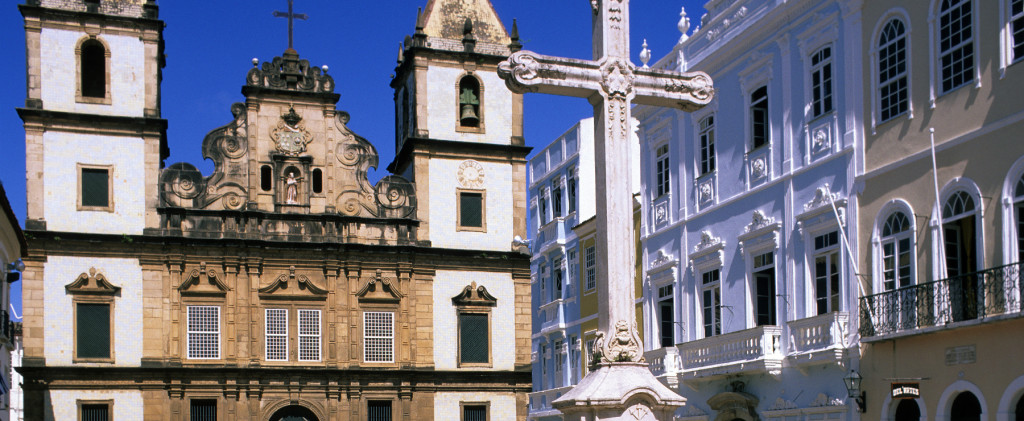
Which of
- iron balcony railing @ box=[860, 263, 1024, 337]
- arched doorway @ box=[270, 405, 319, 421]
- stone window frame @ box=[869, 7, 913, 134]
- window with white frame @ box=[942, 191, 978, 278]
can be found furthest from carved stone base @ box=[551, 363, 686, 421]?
arched doorway @ box=[270, 405, 319, 421]

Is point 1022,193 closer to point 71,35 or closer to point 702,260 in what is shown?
point 702,260

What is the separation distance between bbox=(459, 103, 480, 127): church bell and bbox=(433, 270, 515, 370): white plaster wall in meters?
4.65

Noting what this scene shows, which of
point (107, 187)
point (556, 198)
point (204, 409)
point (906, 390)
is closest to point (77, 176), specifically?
point (107, 187)

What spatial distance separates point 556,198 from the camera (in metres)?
41.1

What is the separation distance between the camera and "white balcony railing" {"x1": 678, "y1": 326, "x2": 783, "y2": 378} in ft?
75.6

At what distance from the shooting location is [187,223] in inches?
1405

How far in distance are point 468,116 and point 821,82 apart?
670 inches

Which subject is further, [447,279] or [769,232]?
[447,279]

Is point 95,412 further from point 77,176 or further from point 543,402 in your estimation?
point 543,402

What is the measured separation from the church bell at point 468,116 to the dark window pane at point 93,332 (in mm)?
11945

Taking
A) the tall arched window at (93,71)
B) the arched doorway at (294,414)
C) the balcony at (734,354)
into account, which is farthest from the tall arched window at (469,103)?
the balcony at (734,354)

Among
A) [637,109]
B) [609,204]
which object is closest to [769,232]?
[637,109]

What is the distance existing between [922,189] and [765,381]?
5603 millimetres

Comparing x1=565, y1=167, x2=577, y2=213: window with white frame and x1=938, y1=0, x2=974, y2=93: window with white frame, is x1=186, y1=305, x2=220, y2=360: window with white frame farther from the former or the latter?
x1=938, y1=0, x2=974, y2=93: window with white frame
